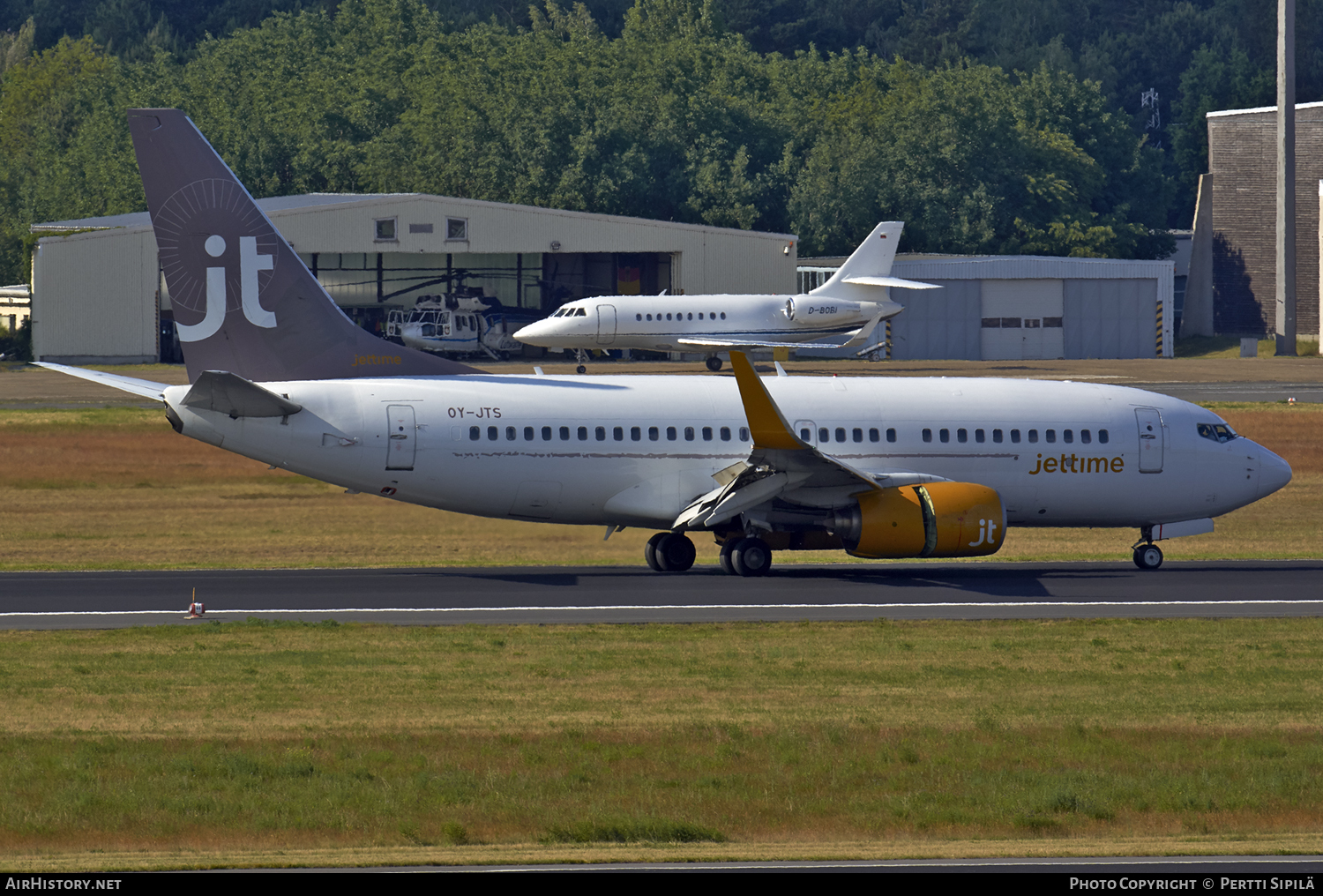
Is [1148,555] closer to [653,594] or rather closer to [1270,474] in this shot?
[1270,474]

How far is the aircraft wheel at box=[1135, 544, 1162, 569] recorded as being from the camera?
3388 cm

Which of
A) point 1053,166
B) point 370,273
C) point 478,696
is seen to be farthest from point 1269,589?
point 1053,166

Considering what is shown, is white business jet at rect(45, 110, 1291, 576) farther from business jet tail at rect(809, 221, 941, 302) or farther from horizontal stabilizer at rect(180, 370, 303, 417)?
business jet tail at rect(809, 221, 941, 302)

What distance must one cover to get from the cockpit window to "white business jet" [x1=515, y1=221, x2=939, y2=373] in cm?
4564

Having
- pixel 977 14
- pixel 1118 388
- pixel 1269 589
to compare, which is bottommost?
pixel 1269 589

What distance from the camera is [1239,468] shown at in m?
34.6

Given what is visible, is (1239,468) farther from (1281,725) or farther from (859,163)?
(859,163)

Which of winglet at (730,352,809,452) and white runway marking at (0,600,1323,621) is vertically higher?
winglet at (730,352,809,452)

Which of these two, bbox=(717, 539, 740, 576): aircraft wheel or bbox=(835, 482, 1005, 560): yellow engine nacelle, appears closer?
bbox=(835, 482, 1005, 560): yellow engine nacelle

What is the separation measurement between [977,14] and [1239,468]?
155 metres

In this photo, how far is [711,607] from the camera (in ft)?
92.6

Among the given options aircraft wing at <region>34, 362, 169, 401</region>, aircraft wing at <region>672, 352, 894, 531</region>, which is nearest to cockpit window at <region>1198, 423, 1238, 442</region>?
aircraft wing at <region>672, 352, 894, 531</region>

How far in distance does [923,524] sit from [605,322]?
51.6 m

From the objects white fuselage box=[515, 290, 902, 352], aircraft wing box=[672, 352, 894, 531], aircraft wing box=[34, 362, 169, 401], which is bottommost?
aircraft wing box=[672, 352, 894, 531]
